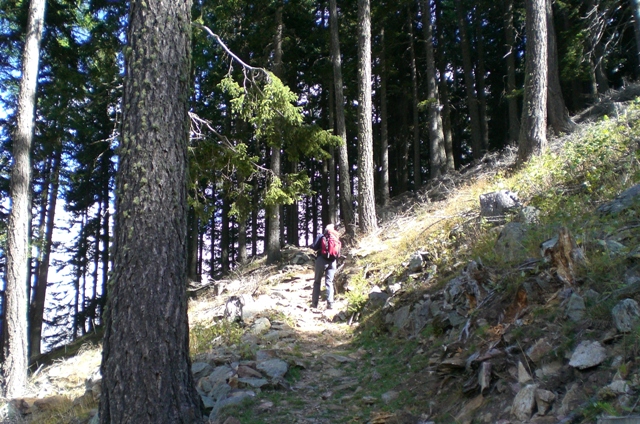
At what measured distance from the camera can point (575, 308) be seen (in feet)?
13.9

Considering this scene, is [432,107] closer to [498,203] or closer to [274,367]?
[498,203]

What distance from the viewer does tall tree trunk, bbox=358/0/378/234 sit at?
13.4 meters

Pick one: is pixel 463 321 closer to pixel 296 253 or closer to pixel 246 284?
pixel 246 284

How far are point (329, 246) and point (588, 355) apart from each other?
6.89 metres

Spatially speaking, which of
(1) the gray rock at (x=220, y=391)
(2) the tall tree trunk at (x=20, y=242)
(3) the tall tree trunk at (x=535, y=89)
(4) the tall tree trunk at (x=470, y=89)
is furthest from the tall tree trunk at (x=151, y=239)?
(4) the tall tree trunk at (x=470, y=89)

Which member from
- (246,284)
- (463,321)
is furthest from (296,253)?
(463,321)

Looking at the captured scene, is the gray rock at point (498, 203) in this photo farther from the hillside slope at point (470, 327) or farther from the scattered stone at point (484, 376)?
the scattered stone at point (484, 376)

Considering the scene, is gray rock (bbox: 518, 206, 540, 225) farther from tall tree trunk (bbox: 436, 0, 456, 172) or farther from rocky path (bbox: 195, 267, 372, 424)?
tall tree trunk (bbox: 436, 0, 456, 172)

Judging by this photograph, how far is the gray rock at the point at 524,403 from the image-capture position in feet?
11.8

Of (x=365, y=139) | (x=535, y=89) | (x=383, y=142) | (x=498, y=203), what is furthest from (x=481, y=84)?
(x=498, y=203)

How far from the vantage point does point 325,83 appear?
20578 mm

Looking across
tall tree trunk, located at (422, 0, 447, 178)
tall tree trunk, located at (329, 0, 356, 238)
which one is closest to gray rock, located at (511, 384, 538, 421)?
tall tree trunk, located at (329, 0, 356, 238)

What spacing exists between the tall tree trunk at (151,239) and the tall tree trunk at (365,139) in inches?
349

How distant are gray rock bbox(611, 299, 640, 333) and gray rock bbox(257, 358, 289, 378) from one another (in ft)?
13.5
